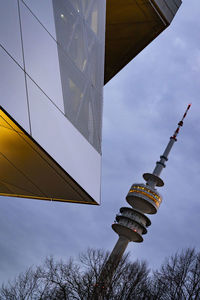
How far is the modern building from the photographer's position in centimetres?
690

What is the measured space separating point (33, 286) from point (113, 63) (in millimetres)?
26226

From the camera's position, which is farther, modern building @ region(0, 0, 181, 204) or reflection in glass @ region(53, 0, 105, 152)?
reflection in glass @ region(53, 0, 105, 152)

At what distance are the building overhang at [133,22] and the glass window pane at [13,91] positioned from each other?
1426 centimetres

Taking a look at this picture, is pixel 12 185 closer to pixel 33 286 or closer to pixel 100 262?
pixel 100 262

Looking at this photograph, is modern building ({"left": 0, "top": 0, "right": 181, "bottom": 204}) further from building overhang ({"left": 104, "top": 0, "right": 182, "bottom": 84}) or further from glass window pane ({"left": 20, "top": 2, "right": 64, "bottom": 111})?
building overhang ({"left": 104, "top": 0, "right": 182, "bottom": 84})

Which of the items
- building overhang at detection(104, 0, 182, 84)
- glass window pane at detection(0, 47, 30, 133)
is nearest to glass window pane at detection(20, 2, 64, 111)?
glass window pane at detection(0, 47, 30, 133)

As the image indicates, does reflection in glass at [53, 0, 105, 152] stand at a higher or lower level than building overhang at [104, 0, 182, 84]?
lower

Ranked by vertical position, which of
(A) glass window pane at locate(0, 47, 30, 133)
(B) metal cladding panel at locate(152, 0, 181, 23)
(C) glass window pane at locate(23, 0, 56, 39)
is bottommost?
(A) glass window pane at locate(0, 47, 30, 133)

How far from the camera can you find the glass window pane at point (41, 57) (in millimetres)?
7625

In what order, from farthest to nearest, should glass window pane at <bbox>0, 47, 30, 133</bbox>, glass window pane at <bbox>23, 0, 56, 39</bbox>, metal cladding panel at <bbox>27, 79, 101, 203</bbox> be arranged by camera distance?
glass window pane at <bbox>23, 0, 56, 39</bbox>
metal cladding panel at <bbox>27, 79, 101, 203</bbox>
glass window pane at <bbox>0, 47, 30, 133</bbox>

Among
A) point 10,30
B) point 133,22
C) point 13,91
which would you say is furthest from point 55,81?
point 133,22

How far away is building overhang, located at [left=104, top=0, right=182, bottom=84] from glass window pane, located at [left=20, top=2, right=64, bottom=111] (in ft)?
40.1

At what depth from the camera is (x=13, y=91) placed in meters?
6.57

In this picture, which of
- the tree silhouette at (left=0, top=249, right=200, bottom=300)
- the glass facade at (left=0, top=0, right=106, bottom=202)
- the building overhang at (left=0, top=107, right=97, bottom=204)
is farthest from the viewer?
the tree silhouette at (left=0, top=249, right=200, bottom=300)
